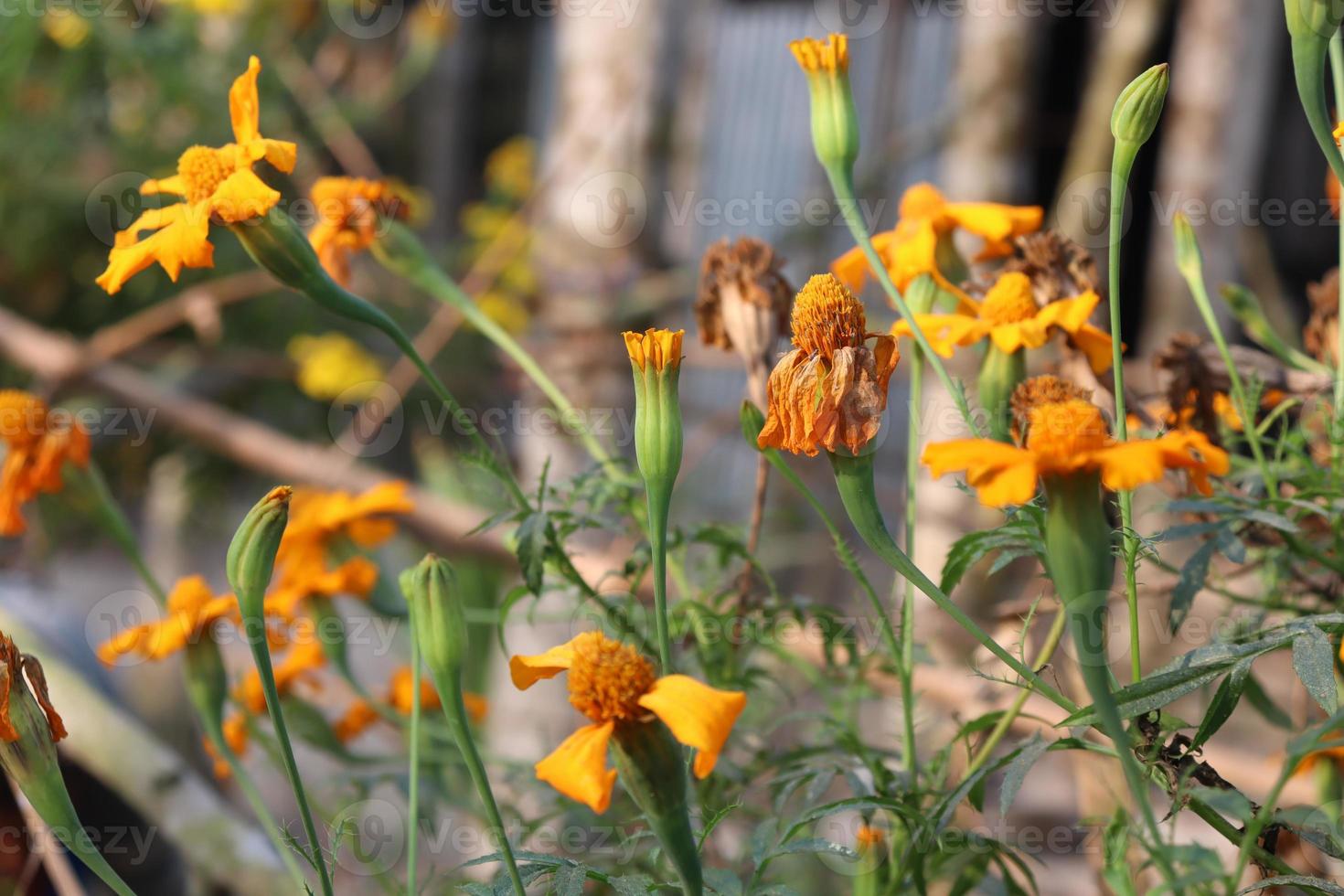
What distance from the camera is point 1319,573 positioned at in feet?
1.43

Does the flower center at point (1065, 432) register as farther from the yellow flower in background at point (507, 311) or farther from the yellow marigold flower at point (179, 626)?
the yellow flower in background at point (507, 311)

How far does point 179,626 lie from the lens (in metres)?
0.46

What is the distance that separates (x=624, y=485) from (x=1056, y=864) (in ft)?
4.78

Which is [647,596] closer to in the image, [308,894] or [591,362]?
[308,894]

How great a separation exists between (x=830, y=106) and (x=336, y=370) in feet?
4.46

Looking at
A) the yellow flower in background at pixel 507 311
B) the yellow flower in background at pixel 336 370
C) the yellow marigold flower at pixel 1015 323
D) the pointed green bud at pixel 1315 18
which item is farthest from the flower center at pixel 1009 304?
the yellow flower in background at pixel 507 311

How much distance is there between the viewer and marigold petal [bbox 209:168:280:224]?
0.34 m

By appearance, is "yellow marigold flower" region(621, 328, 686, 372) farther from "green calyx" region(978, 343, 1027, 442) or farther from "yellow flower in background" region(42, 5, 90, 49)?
"yellow flower in background" region(42, 5, 90, 49)

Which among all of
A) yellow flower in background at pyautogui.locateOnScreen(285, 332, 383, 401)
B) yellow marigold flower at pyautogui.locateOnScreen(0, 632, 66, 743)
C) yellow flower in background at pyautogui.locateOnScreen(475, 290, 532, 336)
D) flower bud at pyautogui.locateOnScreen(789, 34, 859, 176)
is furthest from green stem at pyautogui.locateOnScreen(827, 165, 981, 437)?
yellow flower in background at pyautogui.locateOnScreen(475, 290, 532, 336)

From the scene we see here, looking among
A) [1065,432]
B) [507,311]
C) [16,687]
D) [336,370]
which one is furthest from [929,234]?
[507,311]

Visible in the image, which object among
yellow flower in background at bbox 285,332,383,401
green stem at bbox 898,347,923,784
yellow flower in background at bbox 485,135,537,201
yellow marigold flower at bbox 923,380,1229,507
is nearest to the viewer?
yellow marigold flower at bbox 923,380,1229,507

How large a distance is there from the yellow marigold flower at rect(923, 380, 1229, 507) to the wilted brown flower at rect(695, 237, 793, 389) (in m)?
0.19

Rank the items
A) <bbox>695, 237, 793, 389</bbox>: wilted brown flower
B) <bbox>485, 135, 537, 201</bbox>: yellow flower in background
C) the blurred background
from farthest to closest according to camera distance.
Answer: <bbox>485, 135, 537, 201</bbox>: yellow flower in background
the blurred background
<bbox>695, 237, 793, 389</bbox>: wilted brown flower

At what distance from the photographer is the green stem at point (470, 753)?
0.26 meters
